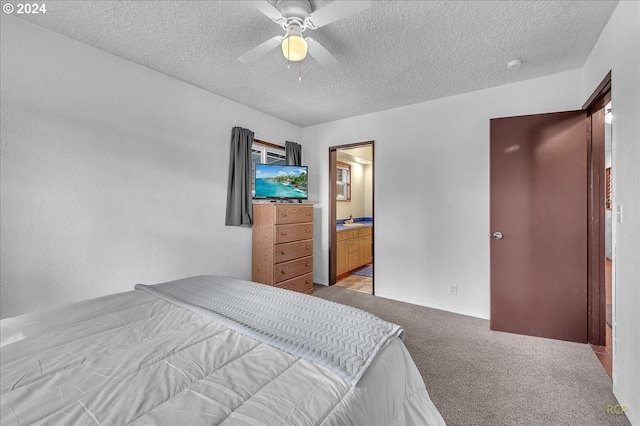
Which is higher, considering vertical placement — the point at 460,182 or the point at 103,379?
the point at 460,182

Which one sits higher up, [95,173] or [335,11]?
[335,11]

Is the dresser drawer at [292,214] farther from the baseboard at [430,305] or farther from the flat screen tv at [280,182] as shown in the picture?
the baseboard at [430,305]

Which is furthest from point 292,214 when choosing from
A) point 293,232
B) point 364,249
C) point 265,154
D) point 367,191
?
point 367,191

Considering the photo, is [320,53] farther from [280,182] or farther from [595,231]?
[595,231]

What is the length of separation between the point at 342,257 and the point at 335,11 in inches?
144

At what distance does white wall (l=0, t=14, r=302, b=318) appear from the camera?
1.91 m

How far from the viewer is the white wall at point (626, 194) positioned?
4.95ft

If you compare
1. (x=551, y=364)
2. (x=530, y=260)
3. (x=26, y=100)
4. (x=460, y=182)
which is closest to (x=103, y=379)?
(x=26, y=100)

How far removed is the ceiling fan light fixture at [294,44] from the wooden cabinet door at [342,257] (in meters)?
3.22

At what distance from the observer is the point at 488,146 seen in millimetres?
2984

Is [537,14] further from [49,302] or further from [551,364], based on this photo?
[49,302]

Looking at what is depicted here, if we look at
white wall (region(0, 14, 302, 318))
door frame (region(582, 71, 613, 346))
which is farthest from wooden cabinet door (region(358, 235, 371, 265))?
door frame (region(582, 71, 613, 346))

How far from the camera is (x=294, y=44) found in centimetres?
164

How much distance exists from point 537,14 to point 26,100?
3.68m
